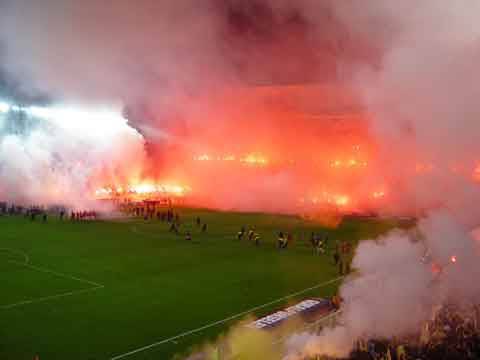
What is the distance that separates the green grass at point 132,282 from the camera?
11.0m

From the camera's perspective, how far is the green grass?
432 inches

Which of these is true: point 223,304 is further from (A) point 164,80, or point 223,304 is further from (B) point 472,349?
(A) point 164,80

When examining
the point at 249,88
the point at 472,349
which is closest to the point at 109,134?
the point at 249,88

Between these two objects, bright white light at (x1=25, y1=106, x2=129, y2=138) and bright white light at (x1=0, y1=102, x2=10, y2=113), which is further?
bright white light at (x1=25, y1=106, x2=129, y2=138)

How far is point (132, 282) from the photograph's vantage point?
15.2 m

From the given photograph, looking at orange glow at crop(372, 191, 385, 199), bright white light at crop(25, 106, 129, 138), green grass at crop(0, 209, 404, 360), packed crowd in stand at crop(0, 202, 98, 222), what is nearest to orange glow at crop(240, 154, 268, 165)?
bright white light at crop(25, 106, 129, 138)

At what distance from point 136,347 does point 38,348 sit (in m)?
1.78

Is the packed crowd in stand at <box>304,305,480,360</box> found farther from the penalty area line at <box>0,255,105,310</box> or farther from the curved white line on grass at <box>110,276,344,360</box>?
the penalty area line at <box>0,255,105,310</box>

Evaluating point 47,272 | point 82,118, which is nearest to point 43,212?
point 82,118

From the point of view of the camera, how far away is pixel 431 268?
30.5ft

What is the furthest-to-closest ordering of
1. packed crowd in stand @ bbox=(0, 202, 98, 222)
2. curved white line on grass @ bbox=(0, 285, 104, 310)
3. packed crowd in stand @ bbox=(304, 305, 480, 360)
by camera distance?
packed crowd in stand @ bbox=(0, 202, 98, 222) < curved white line on grass @ bbox=(0, 285, 104, 310) < packed crowd in stand @ bbox=(304, 305, 480, 360)

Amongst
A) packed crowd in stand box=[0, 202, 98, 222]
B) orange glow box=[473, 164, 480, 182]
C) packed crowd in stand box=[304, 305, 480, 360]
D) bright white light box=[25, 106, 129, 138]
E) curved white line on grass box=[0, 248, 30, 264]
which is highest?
bright white light box=[25, 106, 129, 138]

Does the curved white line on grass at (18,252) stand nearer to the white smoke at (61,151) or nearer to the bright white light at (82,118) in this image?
the white smoke at (61,151)

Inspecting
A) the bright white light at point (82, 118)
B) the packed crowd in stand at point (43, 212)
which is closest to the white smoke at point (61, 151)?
the bright white light at point (82, 118)
